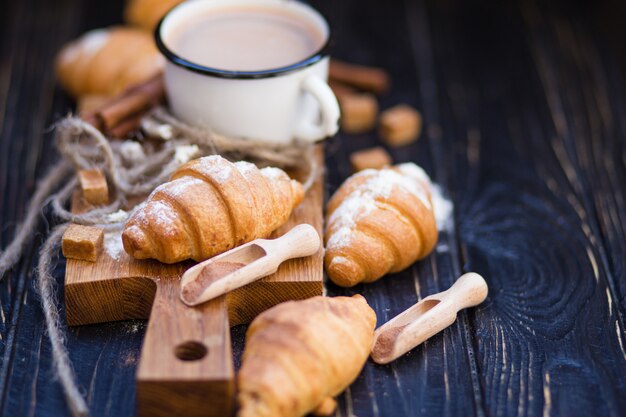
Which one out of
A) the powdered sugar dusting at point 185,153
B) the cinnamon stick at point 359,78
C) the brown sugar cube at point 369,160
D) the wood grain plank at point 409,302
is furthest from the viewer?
the cinnamon stick at point 359,78

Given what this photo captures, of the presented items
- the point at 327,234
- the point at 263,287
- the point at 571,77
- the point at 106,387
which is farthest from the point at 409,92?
the point at 106,387

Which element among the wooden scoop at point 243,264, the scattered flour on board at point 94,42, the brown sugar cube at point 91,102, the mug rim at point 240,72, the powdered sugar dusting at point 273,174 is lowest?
the brown sugar cube at point 91,102

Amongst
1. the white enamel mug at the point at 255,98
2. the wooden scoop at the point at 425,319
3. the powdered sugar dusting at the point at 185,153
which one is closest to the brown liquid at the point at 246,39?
the white enamel mug at the point at 255,98

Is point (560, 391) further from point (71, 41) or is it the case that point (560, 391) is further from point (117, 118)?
point (71, 41)

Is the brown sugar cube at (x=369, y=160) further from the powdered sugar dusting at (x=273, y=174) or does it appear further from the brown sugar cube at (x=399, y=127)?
the powdered sugar dusting at (x=273, y=174)

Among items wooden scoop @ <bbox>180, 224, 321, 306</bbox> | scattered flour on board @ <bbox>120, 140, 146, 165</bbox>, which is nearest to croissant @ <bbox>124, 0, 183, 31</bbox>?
scattered flour on board @ <bbox>120, 140, 146, 165</bbox>

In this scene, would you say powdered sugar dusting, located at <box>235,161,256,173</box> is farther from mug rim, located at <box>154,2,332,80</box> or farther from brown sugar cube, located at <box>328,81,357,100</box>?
brown sugar cube, located at <box>328,81,357,100</box>
